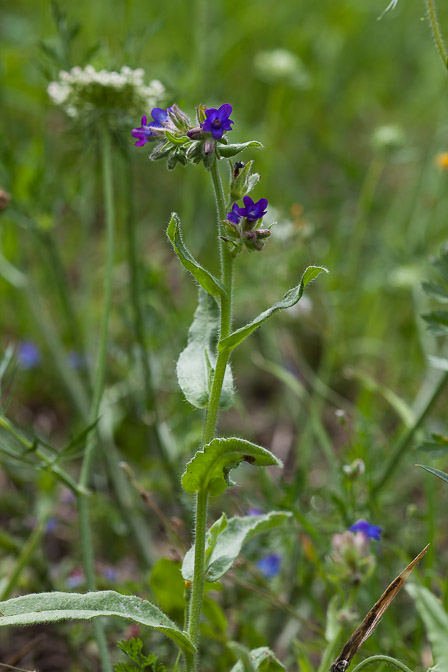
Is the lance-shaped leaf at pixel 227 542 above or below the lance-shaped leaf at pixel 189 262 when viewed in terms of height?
below

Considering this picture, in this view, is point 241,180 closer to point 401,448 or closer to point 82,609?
point 82,609

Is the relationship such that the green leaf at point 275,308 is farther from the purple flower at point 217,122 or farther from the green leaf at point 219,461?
the purple flower at point 217,122

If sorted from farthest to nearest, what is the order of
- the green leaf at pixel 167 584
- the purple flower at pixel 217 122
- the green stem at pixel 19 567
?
the green stem at pixel 19 567
the green leaf at pixel 167 584
the purple flower at pixel 217 122

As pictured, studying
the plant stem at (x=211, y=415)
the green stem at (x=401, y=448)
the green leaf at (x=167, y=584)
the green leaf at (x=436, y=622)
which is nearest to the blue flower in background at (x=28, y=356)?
the green leaf at (x=167, y=584)

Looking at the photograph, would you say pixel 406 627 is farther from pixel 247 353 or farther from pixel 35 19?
pixel 35 19

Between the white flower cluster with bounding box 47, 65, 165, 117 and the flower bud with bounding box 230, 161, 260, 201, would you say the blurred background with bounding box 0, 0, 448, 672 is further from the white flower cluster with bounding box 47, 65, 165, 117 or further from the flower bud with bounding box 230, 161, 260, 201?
the flower bud with bounding box 230, 161, 260, 201

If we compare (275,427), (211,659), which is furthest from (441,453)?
(275,427)
